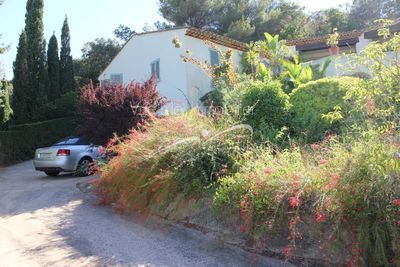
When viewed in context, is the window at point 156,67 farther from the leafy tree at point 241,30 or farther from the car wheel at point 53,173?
the leafy tree at point 241,30

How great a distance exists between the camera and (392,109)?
5.91 metres

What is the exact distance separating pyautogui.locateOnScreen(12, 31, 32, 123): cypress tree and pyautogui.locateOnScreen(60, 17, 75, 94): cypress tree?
349cm

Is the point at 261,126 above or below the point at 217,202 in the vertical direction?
above

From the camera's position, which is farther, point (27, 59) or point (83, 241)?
point (27, 59)

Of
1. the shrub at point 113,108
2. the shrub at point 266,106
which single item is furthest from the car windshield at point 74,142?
the shrub at point 266,106

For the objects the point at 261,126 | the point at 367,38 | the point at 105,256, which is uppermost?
the point at 367,38

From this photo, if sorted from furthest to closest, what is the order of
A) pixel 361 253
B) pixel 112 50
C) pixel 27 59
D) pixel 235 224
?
pixel 112 50
pixel 27 59
pixel 235 224
pixel 361 253

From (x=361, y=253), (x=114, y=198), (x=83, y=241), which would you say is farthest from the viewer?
(x=114, y=198)

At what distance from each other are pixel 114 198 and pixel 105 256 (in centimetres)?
273

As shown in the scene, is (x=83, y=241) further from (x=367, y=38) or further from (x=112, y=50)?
(x=112, y=50)

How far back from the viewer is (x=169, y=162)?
789cm

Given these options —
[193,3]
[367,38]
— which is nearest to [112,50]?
[193,3]

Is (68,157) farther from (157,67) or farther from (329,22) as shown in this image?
(329,22)

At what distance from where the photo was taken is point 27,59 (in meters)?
28.9
